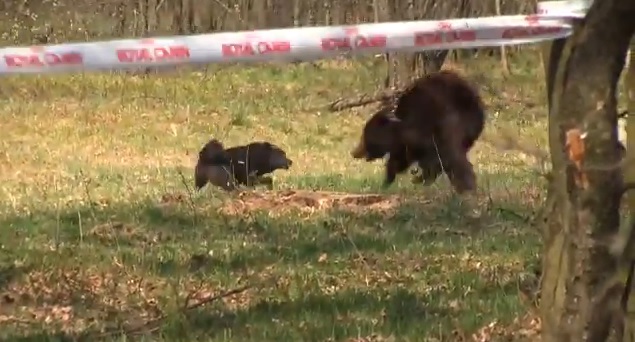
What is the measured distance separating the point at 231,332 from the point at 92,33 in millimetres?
18055

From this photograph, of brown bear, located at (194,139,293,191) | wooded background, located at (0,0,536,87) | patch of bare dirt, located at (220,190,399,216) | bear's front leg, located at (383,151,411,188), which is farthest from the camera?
wooded background, located at (0,0,536,87)

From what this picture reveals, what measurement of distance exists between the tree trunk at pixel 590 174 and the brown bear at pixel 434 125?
5.60 m

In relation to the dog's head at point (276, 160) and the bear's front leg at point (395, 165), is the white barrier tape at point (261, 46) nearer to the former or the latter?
the dog's head at point (276, 160)

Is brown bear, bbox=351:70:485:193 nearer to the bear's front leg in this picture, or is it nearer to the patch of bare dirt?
the bear's front leg

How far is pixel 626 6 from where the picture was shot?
2.65 meters

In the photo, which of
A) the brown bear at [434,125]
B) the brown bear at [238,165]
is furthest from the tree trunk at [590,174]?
the brown bear at [434,125]

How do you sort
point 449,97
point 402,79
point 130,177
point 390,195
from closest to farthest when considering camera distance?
point 390,195 < point 449,97 < point 130,177 < point 402,79

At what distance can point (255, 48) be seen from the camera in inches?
182

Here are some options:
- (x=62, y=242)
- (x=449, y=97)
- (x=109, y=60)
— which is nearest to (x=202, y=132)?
(x=449, y=97)

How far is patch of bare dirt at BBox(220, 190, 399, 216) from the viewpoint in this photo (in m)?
6.73

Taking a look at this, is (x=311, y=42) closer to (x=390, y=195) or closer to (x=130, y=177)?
(x=390, y=195)

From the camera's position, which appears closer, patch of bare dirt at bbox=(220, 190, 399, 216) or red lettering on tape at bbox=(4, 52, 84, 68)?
red lettering on tape at bbox=(4, 52, 84, 68)

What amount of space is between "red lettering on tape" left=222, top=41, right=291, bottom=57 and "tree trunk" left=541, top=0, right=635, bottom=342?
1.98 metres

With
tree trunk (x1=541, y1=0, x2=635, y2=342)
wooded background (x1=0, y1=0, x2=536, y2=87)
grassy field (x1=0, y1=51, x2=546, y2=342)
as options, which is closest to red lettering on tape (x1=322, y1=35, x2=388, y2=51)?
grassy field (x1=0, y1=51, x2=546, y2=342)
